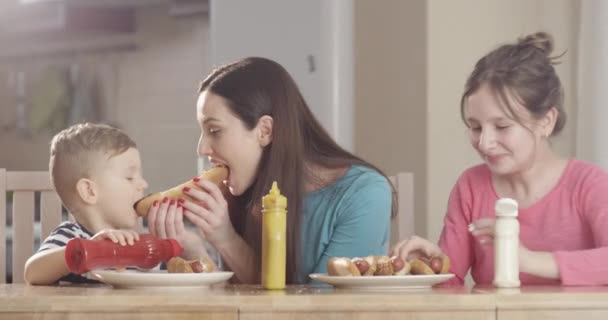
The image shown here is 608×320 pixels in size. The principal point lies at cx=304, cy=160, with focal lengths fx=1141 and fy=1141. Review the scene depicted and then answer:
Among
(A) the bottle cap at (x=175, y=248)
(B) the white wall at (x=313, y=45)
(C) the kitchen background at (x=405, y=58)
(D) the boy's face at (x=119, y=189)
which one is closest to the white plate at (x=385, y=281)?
(A) the bottle cap at (x=175, y=248)

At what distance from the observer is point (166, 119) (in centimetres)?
573

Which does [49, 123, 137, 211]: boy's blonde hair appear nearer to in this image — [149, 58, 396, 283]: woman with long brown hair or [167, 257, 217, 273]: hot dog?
[149, 58, 396, 283]: woman with long brown hair

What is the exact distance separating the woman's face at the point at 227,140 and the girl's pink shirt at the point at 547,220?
15.7 inches

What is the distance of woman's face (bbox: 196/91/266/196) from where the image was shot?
2.08 m

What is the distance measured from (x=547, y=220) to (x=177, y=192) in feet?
2.20

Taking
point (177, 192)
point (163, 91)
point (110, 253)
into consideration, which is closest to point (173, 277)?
point (110, 253)

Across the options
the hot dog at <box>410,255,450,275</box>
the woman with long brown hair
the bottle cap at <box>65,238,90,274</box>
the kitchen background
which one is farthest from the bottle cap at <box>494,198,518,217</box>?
the kitchen background

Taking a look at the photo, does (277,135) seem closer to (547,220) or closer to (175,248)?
(175,248)

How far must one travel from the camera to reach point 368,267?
1735mm

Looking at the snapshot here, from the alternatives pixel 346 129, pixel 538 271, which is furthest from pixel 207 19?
pixel 538 271

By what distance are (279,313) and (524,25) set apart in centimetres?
205

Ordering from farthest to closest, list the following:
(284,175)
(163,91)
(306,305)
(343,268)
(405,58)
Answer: (163,91)
(405,58)
(284,175)
(343,268)
(306,305)

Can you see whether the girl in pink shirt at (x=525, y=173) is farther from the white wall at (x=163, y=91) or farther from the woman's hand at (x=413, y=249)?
the white wall at (x=163, y=91)

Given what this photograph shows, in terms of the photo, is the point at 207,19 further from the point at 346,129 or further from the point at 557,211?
the point at 557,211
